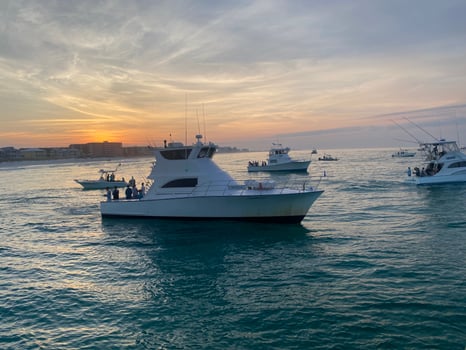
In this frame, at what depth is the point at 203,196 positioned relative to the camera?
21.3 m

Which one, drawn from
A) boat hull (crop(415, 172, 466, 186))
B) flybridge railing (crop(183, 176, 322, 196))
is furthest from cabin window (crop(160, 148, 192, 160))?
boat hull (crop(415, 172, 466, 186))

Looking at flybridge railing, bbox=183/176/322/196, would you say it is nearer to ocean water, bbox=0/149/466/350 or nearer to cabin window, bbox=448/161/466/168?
ocean water, bbox=0/149/466/350

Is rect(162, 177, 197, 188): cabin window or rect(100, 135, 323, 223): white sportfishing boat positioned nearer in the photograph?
rect(100, 135, 323, 223): white sportfishing boat

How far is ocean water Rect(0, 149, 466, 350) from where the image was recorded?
8.55 metres

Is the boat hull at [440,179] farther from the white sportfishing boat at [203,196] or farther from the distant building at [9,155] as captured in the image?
the distant building at [9,155]

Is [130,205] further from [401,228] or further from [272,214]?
[401,228]

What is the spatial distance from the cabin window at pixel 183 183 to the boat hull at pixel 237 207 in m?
0.89

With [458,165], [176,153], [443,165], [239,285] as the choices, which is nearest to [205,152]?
[176,153]

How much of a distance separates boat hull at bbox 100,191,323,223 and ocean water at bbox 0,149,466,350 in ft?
2.13

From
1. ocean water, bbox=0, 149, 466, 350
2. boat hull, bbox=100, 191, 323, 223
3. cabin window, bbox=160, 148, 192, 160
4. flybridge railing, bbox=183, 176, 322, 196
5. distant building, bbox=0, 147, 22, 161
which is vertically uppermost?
distant building, bbox=0, 147, 22, 161

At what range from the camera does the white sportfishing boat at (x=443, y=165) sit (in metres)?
39.7

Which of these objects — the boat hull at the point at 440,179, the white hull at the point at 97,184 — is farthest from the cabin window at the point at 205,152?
the white hull at the point at 97,184

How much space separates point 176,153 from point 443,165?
33041mm

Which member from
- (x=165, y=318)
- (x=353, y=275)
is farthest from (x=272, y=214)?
(x=165, y=318)
